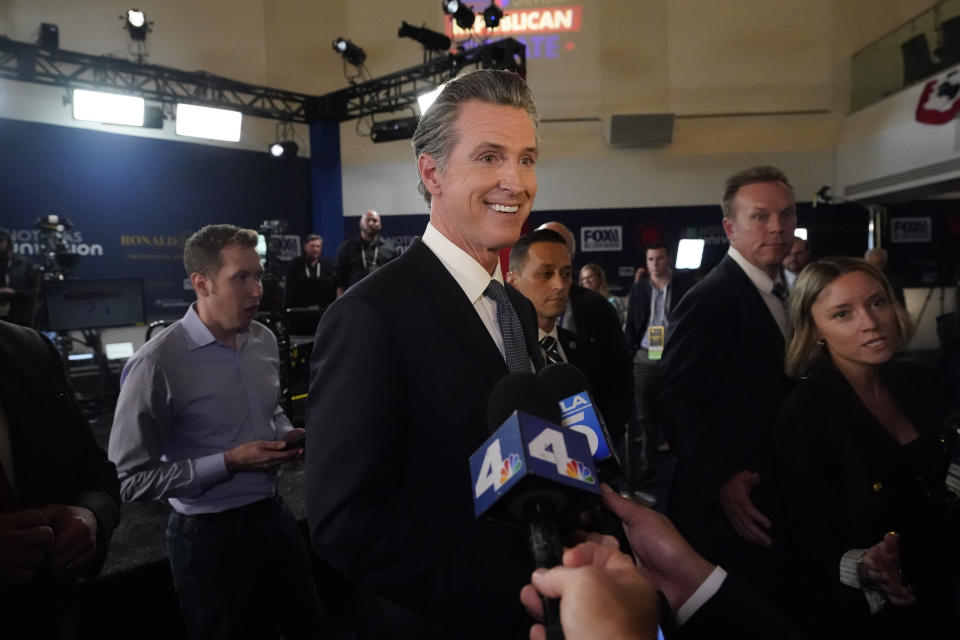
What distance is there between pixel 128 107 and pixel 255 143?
2.17 meters

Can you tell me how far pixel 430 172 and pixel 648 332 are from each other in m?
3.34

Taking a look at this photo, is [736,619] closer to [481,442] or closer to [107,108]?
[481,442]

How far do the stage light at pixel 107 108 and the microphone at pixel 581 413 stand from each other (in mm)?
7637

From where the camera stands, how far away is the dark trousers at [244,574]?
169 cm

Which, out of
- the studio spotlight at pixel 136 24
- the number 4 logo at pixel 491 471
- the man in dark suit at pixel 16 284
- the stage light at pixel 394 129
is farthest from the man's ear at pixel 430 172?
the studio spotlight at pixel 136 24

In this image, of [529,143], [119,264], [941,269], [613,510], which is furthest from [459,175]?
[941,269]

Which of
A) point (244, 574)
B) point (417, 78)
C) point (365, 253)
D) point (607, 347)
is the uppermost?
point (417, 78)

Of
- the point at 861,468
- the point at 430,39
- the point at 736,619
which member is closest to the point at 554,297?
the point at 861,468

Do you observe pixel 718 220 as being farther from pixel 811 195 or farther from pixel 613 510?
pixel 613 510

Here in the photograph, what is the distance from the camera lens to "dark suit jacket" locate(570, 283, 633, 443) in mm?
2535

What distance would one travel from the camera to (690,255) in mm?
5676

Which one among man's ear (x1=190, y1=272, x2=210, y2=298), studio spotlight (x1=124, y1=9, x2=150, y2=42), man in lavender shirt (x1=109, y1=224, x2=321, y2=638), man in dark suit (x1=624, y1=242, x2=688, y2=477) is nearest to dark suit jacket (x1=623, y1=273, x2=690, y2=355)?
man in dark suit (x1=624, y1=242, x2=688, y2=477)

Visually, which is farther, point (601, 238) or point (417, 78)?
point (601, 238)

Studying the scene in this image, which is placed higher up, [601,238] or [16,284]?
[601,238]
